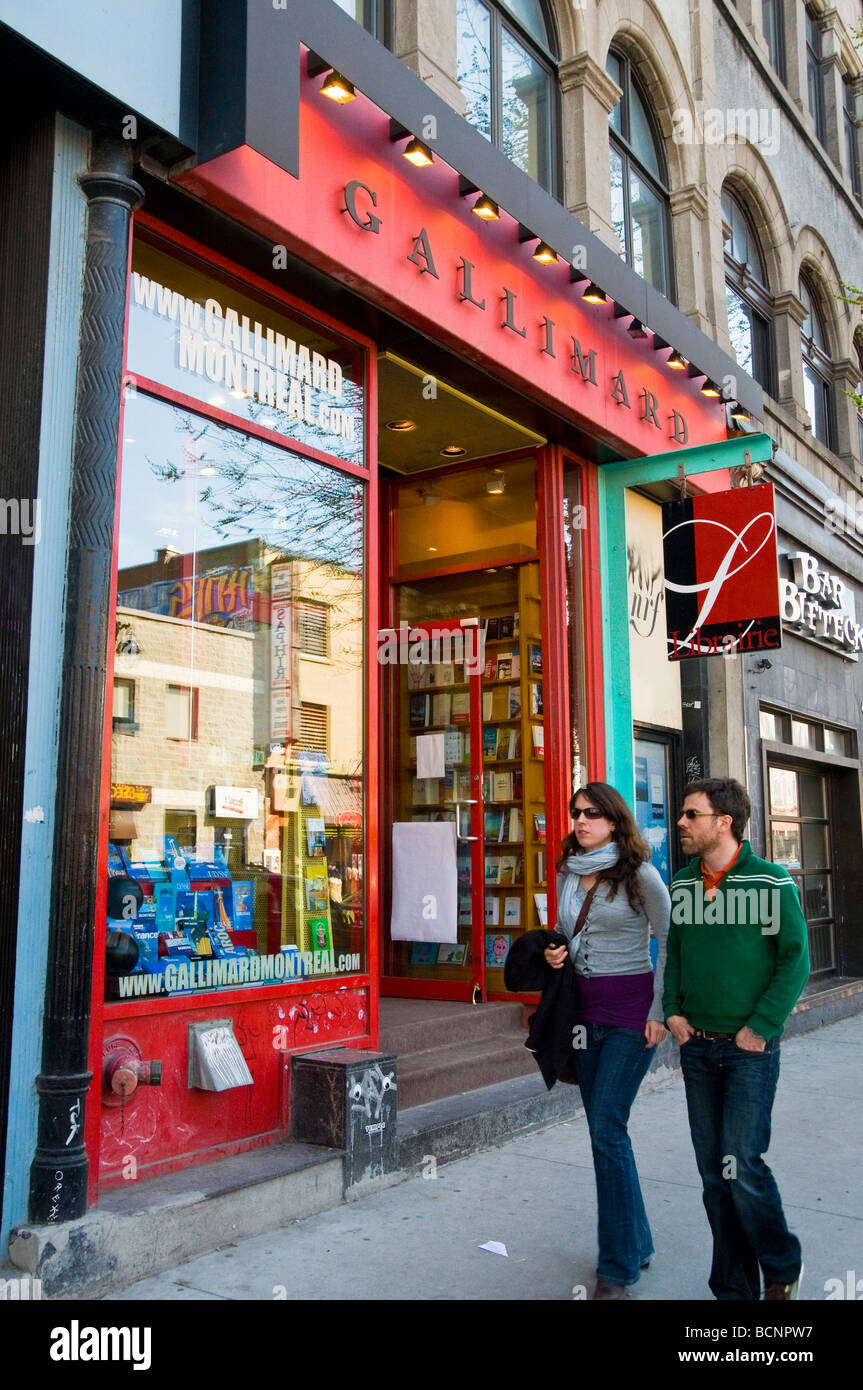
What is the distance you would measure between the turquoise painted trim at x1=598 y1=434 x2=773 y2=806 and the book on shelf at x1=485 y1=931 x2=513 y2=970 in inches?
60.9

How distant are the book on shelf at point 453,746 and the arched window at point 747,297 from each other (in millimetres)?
6683

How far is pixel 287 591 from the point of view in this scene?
6.50 m

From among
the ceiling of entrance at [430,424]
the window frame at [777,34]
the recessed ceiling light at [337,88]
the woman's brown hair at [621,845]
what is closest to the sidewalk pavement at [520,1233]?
the woman's brown hair at [621,845]

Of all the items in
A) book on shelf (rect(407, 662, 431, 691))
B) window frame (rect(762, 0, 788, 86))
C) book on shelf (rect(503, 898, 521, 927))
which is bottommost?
book on shelf (rect(503, 898, 521, 927))

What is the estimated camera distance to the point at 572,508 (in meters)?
9.34

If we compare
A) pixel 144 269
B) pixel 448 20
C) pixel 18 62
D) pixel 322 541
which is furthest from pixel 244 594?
pixel 448 20

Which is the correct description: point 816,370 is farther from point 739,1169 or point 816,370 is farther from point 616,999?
point 739,1169

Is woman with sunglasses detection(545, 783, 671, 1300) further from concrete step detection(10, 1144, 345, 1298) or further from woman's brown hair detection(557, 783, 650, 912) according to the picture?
concrete step detection(10, 1144, 345, 1298)

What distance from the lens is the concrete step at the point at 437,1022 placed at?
708cm

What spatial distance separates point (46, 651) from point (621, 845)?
2425 mm

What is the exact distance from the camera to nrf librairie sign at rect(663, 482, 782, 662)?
8531 mm

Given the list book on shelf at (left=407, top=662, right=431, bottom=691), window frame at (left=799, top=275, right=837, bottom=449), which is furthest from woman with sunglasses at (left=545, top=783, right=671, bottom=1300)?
window frame at (left=799, top=275, right=837, bottom=449)

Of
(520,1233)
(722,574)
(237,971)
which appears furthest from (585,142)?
(520,1233)
